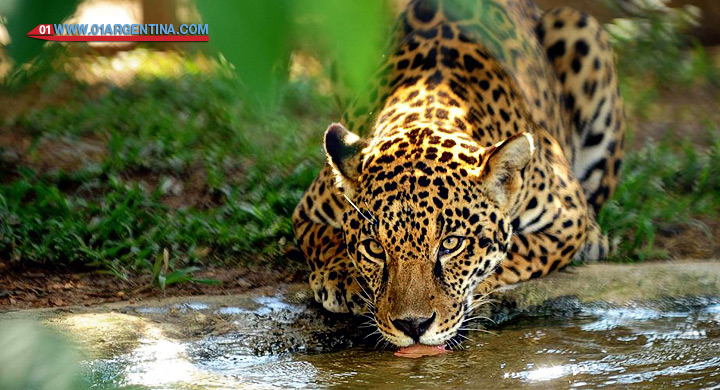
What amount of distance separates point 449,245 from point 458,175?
0.36 m

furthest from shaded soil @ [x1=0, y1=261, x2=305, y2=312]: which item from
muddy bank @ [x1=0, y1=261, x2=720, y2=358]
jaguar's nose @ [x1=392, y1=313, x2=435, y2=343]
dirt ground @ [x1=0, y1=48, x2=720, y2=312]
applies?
jaguar's nose @ [x1=392, y1=313, x2=435, y2=343]

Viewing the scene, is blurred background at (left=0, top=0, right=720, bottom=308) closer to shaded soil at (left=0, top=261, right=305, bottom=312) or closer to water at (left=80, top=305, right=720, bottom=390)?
shaded soil at (left=0, top=261, right=305, bottom=312)

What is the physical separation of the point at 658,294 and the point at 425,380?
157 centimetres

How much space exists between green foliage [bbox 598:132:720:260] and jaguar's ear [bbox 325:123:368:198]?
2149 millimetres

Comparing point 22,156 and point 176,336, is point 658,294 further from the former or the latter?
point 22,156

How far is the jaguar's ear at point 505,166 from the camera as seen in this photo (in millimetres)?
4742

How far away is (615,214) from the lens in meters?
6.78

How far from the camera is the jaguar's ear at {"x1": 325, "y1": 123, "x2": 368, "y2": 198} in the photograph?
488 centimetres

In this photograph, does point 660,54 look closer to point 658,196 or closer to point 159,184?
point 658,196

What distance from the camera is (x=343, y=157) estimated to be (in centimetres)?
492

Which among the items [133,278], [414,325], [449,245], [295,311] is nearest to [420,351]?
[414,325]

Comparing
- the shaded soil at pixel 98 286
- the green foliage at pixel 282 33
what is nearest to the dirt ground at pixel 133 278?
the shaded soil at pixel 98 286

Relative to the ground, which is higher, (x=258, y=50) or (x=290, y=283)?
(x=258, y=50)

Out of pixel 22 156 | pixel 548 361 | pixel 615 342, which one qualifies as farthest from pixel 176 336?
pixel 22 156
